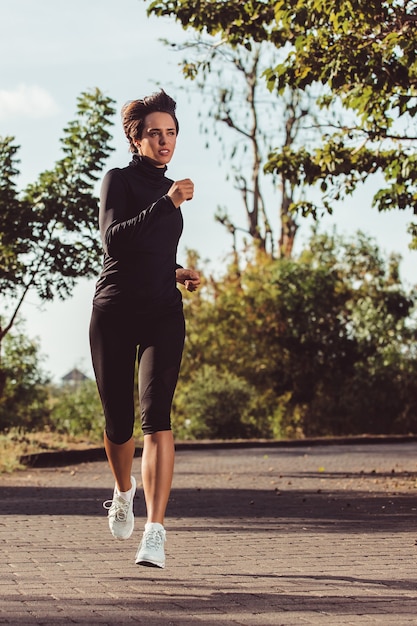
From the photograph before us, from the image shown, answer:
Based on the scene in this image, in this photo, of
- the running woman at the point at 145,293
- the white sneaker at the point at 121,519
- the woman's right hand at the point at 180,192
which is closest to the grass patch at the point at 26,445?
the white sneaker at the point at 121,519

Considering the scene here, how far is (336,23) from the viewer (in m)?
11.6

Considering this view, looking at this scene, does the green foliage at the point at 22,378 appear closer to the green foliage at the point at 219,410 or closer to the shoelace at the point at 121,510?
the green foliage at the point at 219,410

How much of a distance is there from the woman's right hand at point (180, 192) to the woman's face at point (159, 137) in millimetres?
388

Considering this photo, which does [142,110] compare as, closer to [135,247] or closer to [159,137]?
[159,137]

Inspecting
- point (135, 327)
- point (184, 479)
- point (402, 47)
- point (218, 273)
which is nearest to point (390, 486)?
point (184, 479)

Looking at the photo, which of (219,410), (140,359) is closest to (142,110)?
(140,359)

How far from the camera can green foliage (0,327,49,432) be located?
30625 millimetres

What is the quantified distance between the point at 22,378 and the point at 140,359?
82.1ft

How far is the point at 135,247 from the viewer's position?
6238 millimetres

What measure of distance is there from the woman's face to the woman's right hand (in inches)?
15.3

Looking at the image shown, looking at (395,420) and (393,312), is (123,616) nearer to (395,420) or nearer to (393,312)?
(395,420)

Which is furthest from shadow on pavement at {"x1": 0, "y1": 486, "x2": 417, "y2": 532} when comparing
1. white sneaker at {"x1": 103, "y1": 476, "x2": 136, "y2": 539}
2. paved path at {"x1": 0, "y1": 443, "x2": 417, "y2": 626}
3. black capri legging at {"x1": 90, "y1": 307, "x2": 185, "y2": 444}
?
black capri legging at {"x1": 90, "y1": 307, "x2": 185, "y2": 444}

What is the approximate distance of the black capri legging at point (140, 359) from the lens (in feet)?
20.7

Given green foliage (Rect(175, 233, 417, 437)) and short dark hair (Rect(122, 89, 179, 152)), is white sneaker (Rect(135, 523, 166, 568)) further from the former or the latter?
green foliage (Rect(175, 233, 417, 437))
